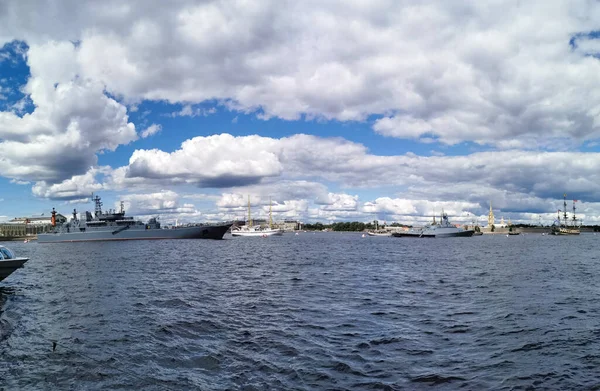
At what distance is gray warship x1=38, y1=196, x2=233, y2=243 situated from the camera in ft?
506

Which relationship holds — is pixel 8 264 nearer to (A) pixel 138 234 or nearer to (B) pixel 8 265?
(B) pixel 8 265

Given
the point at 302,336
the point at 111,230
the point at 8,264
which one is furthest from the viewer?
the point at 111,230

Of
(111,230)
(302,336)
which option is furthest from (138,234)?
(302,336)

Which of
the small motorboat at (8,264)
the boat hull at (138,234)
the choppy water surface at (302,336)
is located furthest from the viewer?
the boat hull at (138,234)

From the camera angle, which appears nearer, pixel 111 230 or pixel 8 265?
pixel 8 265

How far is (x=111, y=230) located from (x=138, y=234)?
930 cm

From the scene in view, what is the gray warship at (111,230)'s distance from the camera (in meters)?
154

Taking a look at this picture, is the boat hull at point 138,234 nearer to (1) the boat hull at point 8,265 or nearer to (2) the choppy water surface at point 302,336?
(2) the choppy water surface at point 302,336

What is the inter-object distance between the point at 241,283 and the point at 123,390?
25.3 metres

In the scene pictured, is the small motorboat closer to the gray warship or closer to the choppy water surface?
the choppy water surface

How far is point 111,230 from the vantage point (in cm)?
15325

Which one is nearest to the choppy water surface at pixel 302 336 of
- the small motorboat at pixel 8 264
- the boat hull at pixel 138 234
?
the small motorboat at pixel 8 264

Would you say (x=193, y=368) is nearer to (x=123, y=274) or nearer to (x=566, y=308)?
(x=566, y=308)

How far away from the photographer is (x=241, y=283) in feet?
124
